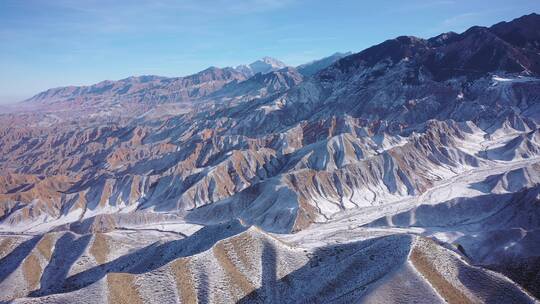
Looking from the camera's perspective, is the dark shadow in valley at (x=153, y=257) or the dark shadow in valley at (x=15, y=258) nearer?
the dark shadow in valley at (x=153, y=257)

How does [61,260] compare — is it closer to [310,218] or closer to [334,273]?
[334,273]

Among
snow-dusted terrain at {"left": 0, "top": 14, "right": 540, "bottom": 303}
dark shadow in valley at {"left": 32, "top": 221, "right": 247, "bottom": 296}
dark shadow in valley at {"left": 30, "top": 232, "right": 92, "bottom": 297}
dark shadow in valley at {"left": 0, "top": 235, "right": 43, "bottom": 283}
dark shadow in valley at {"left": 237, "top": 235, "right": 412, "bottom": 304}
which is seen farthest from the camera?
dark shadow in valley at {"left": 0, "top": 235, "right": 43, "bottom": 283}

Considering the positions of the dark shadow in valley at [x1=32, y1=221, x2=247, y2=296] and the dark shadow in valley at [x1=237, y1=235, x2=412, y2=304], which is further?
the dark shadow in valley at [x1=32, y1=221, x2=247, y2=296]

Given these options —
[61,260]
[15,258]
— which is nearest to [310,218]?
[61,260]

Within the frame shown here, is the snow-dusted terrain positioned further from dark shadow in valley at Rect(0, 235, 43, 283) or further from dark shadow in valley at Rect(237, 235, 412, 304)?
dark shadow in valley at Rect(0, 235, 43, 283)

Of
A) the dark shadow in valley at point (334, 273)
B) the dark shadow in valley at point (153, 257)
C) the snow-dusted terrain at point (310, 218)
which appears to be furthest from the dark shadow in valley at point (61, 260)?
the dark shadow in valley at point (334, 273)

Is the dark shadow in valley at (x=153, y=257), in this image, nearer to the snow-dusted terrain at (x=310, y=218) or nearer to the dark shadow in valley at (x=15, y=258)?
the snow-dusted terrain at (x=310, y=218)

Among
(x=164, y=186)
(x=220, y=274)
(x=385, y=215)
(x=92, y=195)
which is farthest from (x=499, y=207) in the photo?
(x=92, y=195)

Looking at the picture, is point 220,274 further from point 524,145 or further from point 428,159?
point 524,145

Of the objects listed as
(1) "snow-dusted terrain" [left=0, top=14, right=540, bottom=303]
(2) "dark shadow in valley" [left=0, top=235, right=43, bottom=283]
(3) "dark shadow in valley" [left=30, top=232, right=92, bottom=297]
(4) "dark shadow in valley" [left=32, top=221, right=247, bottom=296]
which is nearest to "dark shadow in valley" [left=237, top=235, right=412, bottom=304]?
(1) "snow-dusted terrain" [left=0, top=14, right=540, bottom=303]

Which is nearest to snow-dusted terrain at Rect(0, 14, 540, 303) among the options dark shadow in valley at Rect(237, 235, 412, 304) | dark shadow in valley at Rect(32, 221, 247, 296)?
dark shadow in valley at Rect(237, 235, 412, 304)

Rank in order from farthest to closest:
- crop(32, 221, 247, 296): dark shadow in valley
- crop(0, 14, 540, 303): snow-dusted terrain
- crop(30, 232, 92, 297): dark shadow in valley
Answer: crop(30, 232, 92, 297): dark shadow in valley → crop(32, 221, 247, 296): dark shadow in valley → crop(0, 14, 540, 303): snow-dusted terrain
